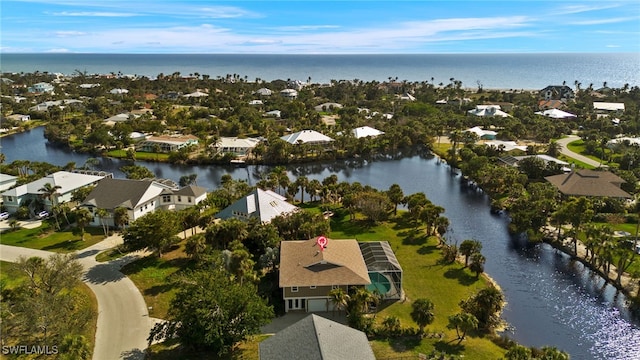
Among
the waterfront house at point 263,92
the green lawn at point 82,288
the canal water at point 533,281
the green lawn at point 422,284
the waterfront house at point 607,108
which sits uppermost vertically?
the waterfront house at point 263,92

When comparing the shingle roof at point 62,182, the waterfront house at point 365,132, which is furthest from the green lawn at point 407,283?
the waterfront house at point 365,132

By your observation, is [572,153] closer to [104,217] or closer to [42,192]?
[104,217]

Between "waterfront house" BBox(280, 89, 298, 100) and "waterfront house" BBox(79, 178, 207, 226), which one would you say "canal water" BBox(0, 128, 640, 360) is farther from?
"waterfront house" BBox(280, 89, 298, 100)

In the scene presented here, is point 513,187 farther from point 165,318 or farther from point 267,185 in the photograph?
point 165,318

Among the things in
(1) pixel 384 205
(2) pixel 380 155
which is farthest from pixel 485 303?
(2) pixel 380 155

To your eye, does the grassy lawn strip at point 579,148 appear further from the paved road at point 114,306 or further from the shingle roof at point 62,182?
the shingle roof at point 62,182

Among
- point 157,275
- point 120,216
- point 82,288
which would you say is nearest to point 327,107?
point 120,216
